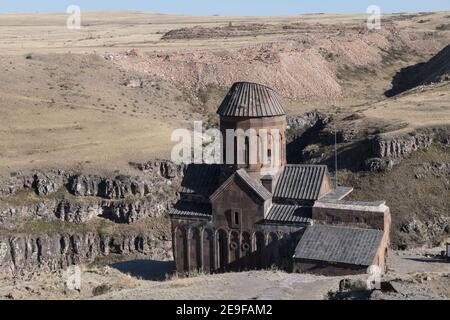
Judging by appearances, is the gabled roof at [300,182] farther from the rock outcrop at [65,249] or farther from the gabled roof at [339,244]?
the rock outcrop at [65,249]

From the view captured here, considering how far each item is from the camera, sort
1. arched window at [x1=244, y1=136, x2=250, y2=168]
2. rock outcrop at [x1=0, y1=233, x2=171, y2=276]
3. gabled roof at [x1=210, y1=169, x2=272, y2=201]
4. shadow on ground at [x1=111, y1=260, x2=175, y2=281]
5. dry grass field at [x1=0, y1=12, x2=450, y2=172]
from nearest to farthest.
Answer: gabled roof at [x1=210, y1=169, x2=272, y2=201] < arched window at [x1=244, y1=136, x2=250, y2=168] < shadow on ground at [x1=111, y1=260, x2=175, y2=281] < rock outcrop at [x1=0, y1=233, x2=171, y2=276] < dry grass field at [x1=0, y1=12, x2=450, y2=172]

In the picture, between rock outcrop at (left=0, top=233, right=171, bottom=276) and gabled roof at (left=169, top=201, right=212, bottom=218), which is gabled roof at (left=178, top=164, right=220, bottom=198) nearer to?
gabled roof at (left=169, top=201, right=212, bottom=218)

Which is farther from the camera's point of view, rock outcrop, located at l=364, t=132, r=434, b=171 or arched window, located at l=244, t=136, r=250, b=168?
rock outcrop, located at l=364, t=132, r=434, b=171

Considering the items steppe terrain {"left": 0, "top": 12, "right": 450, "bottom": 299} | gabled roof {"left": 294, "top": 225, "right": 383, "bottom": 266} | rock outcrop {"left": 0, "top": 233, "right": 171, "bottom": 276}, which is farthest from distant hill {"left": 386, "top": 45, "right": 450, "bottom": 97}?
gabled roof {"left": 294, "top": 225, "right": 383, "bottom": 266}

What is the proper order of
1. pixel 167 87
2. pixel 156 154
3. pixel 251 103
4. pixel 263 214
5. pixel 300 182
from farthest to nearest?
pixel 167 87, pixel 156 154, pixel 251 103, pixel 300 182, pixel 263 214

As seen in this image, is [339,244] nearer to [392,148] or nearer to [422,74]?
[392,148]

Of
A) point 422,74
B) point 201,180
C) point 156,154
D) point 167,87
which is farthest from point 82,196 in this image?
point 422,74

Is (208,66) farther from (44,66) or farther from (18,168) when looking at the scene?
(18,168)
